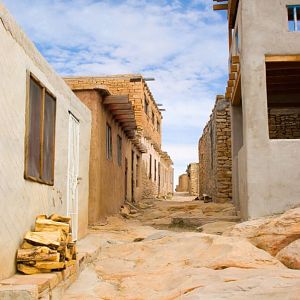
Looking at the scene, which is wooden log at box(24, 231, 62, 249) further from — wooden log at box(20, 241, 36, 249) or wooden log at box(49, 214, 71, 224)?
wooden log at box(49, 214, 71, 224)

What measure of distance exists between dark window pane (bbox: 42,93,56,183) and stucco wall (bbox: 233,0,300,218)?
4.31 metres

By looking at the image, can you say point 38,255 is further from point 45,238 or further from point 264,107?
point 264,107

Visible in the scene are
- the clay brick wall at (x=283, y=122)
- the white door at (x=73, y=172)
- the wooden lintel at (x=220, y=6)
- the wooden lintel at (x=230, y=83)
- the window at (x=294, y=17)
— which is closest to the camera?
the white door at (x=73, y=172)

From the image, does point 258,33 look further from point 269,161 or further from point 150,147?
point 150,147

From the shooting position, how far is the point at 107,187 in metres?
12.4

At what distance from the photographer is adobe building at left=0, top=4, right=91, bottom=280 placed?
14.8ft

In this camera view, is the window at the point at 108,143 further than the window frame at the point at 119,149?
No

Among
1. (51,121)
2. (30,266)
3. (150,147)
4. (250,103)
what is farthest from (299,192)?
(150,147)

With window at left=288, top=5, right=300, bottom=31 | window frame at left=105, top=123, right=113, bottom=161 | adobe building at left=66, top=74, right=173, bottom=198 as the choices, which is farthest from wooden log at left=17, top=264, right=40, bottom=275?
adobe building at left=66, top=74, right=173, bottom=198

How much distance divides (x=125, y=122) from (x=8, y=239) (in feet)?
33.0

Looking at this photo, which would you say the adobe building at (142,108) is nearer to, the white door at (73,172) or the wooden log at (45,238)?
the white door at (73,172)

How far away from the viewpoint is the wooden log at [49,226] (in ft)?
17.3

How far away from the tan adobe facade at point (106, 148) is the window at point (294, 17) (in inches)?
179

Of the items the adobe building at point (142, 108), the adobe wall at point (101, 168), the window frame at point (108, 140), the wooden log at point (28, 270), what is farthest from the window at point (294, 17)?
the adobe building at point (142, 108)
